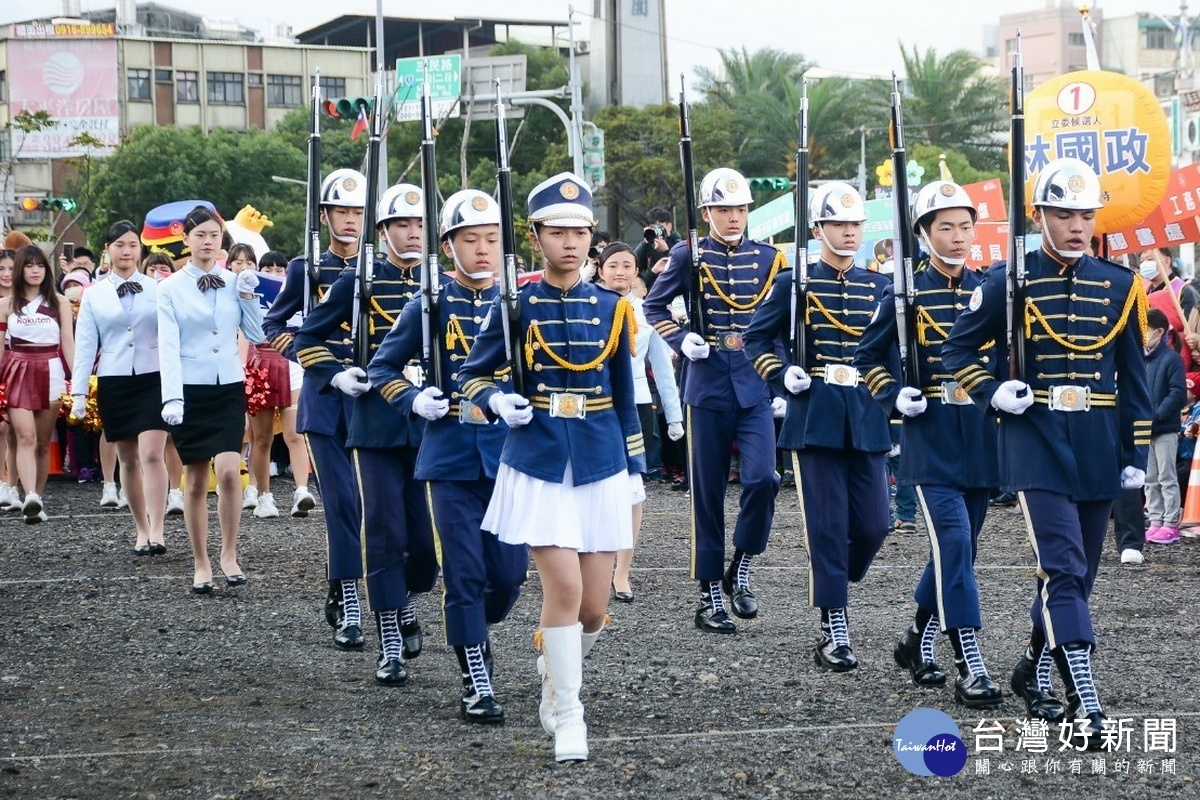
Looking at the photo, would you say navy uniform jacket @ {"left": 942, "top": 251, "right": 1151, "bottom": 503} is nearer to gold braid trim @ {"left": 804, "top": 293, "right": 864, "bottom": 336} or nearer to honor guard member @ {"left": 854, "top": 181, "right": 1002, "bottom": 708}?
honor guard member @ {"left": 854, "top": 181, "right": 1002, "bottom": 708}

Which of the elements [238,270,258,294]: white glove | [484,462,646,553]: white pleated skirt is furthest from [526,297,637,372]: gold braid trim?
[238,270,258,294]: white glove

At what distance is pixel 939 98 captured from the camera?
6881cm

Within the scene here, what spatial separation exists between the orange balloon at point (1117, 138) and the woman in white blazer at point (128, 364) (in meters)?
8.38

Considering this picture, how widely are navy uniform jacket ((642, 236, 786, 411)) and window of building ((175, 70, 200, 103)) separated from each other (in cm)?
8205

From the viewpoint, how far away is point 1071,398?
22.6 ft

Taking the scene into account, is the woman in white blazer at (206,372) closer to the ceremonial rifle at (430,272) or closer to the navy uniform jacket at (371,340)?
the navy uniform jacket at (371,340)

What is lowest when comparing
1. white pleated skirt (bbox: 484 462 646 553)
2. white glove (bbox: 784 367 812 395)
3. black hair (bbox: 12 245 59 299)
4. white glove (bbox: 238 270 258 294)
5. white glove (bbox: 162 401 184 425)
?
white pleated skirt (bbox: 484 462 646 553)

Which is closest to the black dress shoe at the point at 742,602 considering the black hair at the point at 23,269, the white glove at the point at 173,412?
the white glove at the point at 173,412

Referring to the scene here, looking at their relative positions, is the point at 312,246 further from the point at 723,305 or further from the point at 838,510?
the point at 838,510

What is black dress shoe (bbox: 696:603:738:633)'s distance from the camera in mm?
9047

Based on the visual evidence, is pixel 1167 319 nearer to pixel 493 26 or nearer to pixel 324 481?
pixel 324 481

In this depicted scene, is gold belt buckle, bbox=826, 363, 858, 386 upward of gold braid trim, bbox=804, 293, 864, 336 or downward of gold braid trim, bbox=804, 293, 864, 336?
downward

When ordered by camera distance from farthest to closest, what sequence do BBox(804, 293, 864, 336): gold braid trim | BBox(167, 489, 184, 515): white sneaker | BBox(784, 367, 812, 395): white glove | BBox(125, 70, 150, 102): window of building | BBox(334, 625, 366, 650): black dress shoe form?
1. BBox(125, 70, 150, 102): window of building
2. BBox(167, 489, 184, 515): white sneaker
3. BBox(334, 625, 366, 650): black dress shoe
4. BBox(804, 293, 864, 336): gold braid trim
5. BBox(784, 367, 812, 395): white glove

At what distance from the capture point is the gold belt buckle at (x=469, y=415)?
7.35 metres
